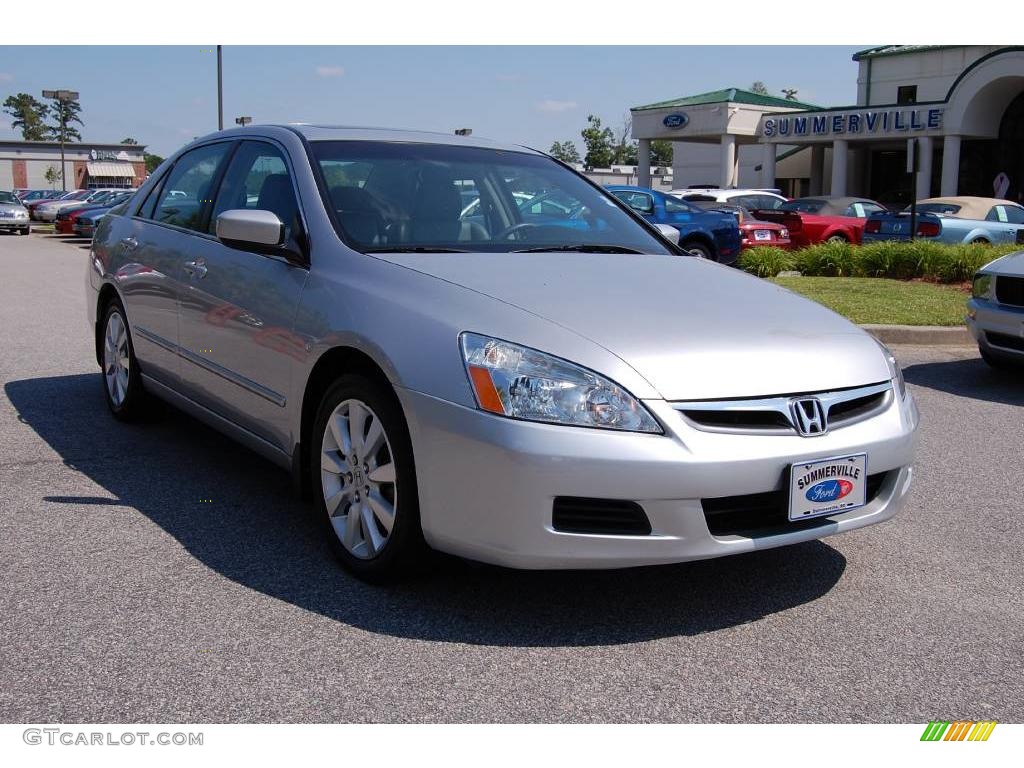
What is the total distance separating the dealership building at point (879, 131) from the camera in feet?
126

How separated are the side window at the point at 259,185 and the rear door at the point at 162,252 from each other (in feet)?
0.59

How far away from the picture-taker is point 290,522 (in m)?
4.54

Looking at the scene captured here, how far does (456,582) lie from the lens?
12.5 feet

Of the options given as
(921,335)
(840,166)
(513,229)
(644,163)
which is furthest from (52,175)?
(513,229)

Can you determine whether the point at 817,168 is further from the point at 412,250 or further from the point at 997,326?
the point at 412,250

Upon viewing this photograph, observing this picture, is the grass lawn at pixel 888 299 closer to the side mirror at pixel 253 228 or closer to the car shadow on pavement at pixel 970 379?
the car shadow on pavement at pixel 970 379

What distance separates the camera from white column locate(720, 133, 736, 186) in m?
46.7

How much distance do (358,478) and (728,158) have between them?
149 ft

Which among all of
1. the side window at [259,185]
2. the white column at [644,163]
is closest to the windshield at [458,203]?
the side window at [259,185]

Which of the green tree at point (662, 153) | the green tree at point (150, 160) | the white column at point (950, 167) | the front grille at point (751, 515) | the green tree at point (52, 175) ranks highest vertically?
the green tree at point (662, 153)

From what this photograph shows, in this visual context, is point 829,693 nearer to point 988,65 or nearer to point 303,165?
point 303,165

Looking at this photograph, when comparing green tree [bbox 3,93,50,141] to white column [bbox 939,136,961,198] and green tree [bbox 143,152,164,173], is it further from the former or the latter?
white column [bbox 939,136,961,198]

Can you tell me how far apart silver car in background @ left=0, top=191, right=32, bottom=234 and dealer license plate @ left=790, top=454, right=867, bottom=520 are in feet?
122
